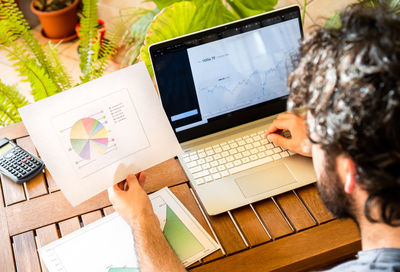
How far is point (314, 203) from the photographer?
1.08 m

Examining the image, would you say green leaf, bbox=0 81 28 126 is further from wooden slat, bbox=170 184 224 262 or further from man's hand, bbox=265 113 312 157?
man's hand, bbox=265 113 312 157

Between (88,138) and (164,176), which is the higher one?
(88,138)

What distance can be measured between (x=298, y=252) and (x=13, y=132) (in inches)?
36.3

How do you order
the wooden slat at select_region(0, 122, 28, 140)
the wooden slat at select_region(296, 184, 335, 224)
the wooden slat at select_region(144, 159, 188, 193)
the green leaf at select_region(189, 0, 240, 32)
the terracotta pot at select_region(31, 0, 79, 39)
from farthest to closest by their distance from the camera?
1. the terracotta pot at select_region(31, 0, 79, 39)
2. the green leaf at select_region(189, 0, 240, 32)
3. the wooden slat at select_region(0, 122, 28, 140)
4. the wooden slat at select_region(144, 159, 188, 193)
5. the wooden slat at select_region(296, 184, 335, 224)

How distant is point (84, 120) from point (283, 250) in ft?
1.82

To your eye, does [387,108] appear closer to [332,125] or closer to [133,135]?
[332,125]

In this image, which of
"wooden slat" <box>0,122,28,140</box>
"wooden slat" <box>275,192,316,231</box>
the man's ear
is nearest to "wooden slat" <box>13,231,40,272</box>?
"wooden slat" <box>0,122,28,140</box>

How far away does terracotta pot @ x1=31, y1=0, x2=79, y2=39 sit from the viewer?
288 cm

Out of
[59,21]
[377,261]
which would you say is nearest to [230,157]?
[377,261]

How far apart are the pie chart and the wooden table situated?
0.57 ft

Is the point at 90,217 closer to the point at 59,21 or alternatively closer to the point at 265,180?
the point at 265,180

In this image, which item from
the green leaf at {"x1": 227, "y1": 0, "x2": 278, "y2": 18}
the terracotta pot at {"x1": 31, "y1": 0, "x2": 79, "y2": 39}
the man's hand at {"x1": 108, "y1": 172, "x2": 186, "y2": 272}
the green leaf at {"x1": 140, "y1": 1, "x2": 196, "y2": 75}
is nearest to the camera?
the man's hand at {"x1": 108, "y1": 172, "x2": 186, "y2": 272}

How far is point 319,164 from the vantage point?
856mm

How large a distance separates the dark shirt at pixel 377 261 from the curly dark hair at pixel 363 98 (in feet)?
0.17
